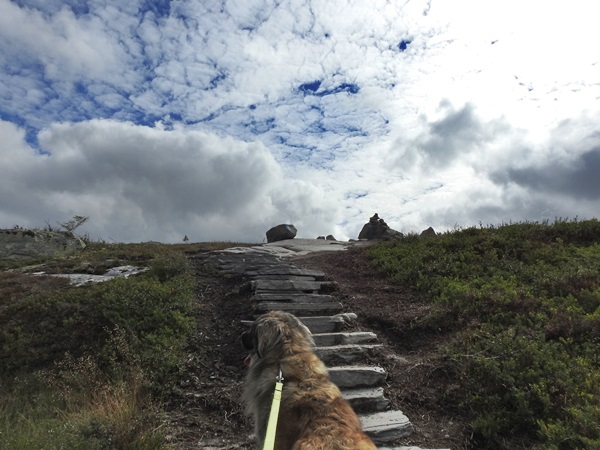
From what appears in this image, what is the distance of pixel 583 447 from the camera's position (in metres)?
4.52

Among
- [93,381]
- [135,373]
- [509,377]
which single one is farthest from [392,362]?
[93,381]

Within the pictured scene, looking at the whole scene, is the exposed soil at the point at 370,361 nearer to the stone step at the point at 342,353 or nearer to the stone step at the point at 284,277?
the stone step at the point at 342,353

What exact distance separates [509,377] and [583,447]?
148 cm

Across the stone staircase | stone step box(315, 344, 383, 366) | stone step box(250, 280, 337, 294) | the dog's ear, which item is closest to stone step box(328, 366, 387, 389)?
the stone staircase

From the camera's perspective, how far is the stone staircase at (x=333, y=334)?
606 centimetres

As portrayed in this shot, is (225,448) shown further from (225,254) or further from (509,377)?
(225,254)

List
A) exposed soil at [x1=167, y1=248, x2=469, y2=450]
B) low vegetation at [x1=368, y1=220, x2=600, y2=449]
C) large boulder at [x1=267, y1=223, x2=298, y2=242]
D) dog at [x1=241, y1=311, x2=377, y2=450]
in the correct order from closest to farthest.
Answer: dog at [x1=241, y1=311, x2=377, y2=450] → low vegetation at [x1=368, y1=220, x2=600, y2=449] → exposed soil at [x1=167, y1=248, x2=469, y2=450] → large boulder at [x1=267, y1=223, x2=298, y2=242]

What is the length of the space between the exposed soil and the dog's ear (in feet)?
5.81

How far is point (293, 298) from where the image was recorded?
32.4 feet

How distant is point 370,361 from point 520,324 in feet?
9.24

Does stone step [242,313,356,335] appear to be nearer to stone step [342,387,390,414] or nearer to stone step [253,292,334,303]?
stone step [253,292,334,303]

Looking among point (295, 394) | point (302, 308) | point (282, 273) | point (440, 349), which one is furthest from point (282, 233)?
point (295, 394)

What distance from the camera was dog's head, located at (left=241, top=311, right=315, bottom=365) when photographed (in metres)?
4.65

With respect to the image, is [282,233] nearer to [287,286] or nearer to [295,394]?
[287,286]
